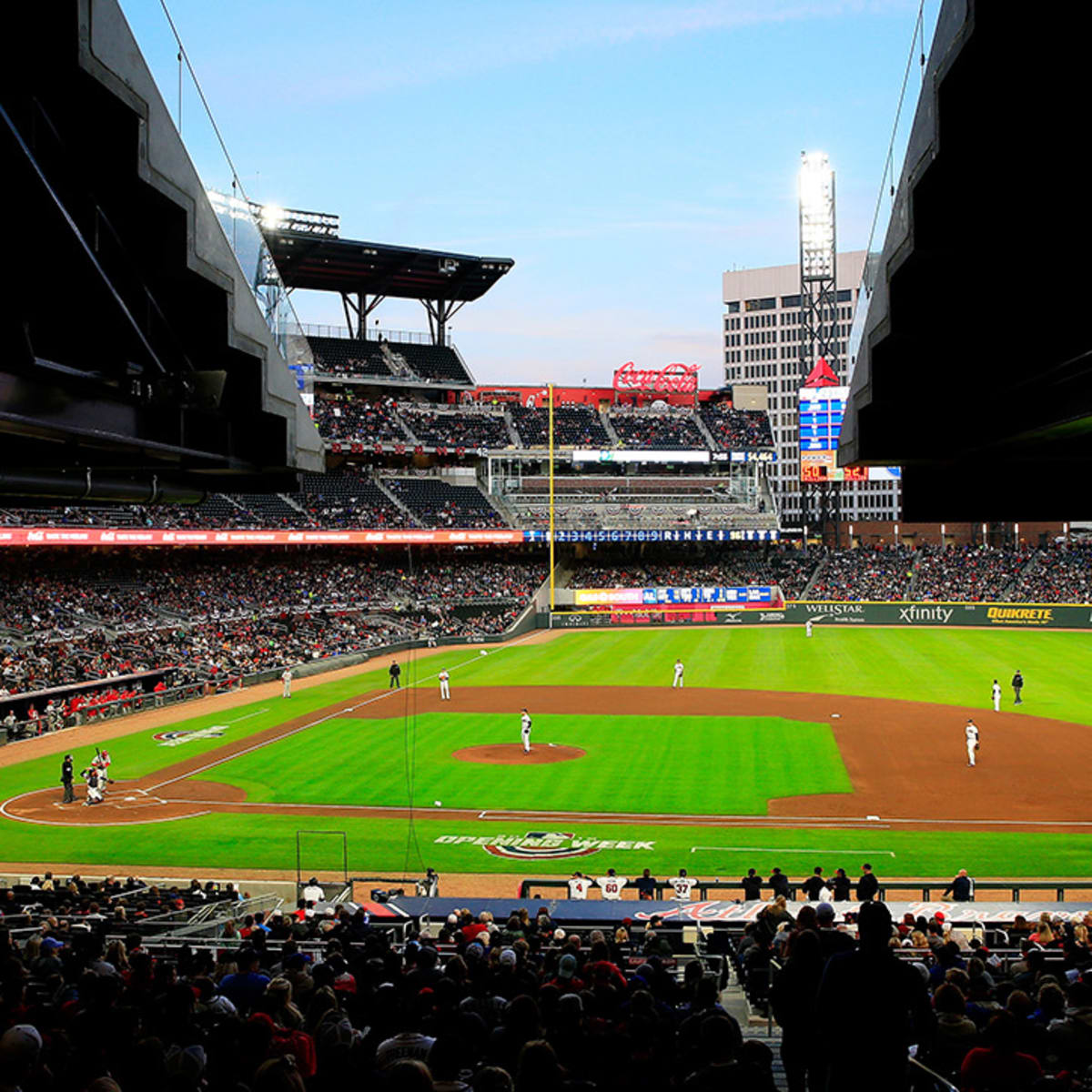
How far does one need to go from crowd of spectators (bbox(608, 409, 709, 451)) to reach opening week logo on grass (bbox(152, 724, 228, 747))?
60.9 m

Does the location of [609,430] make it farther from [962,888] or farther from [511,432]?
[962,888]

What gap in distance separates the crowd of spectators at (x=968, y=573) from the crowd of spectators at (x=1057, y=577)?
800 millimetres

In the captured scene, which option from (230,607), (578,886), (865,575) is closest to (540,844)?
(578,886)

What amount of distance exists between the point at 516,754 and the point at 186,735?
463 inches

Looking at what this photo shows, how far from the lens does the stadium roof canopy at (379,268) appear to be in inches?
3041

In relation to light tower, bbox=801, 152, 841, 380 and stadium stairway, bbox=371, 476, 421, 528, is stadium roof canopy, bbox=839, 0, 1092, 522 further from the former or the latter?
light tower, bbox=801, 152, 841, 380

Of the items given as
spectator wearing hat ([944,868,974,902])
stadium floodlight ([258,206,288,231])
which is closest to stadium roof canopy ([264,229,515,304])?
stadium floodlight ([258,206,288,231])

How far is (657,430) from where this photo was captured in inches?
3777

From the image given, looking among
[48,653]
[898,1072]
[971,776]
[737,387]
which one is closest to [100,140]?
[898,1072]

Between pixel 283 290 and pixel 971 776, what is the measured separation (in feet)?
76.7

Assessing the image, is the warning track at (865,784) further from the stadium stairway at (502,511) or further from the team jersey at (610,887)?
the stadium stairway at (502,511)

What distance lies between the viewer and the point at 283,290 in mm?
11469

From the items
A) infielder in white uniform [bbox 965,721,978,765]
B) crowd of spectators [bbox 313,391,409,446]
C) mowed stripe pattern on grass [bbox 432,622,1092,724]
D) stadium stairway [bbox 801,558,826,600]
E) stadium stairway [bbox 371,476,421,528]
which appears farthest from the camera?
crowd of spectators [bbox 313,391,409,446]

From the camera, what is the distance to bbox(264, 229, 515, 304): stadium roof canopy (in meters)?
77.2
